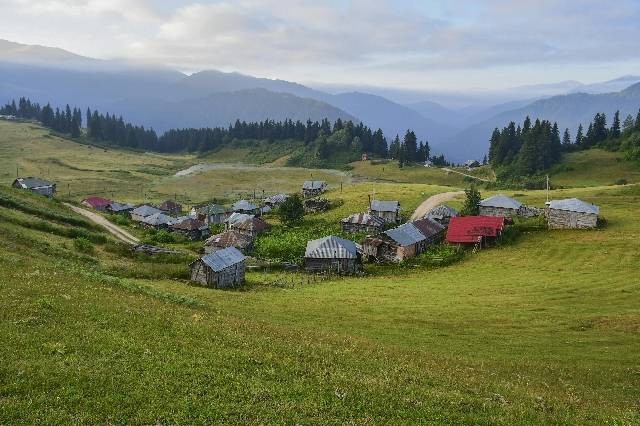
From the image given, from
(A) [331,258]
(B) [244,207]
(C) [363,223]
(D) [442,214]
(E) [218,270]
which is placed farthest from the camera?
(B) [244,207]

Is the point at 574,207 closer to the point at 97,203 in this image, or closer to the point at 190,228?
the point at 190,228

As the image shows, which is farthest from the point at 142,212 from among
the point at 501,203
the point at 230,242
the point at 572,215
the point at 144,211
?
the point at 572,215

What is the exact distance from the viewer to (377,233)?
270 ft

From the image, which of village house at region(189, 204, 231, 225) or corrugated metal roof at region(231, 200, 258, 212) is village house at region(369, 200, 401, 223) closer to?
corrugated metal roof at region(231, 200, 258, 212)

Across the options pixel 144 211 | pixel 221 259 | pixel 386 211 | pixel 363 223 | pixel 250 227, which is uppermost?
pixel 386 211

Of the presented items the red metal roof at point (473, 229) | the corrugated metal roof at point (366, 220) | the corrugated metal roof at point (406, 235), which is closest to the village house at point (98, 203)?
the corrugated metal roof at point (366, 220)

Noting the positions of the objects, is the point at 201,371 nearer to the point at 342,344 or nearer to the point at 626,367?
the point at 342,344

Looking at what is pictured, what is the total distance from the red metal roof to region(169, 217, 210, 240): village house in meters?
49.4

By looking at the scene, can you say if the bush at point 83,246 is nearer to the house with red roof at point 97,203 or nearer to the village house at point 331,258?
the village house at point 331,258

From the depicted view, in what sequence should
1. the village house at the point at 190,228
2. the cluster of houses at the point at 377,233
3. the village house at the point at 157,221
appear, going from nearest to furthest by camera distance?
the cluster of houses at the point at 377,233, the village house at the point at 190,228, the village house at the point at 157,221

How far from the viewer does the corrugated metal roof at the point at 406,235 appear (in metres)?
72.6

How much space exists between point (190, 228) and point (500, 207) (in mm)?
56848

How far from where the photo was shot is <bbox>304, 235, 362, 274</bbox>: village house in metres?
67.0

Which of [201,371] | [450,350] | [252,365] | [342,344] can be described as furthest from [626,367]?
[201,371]
